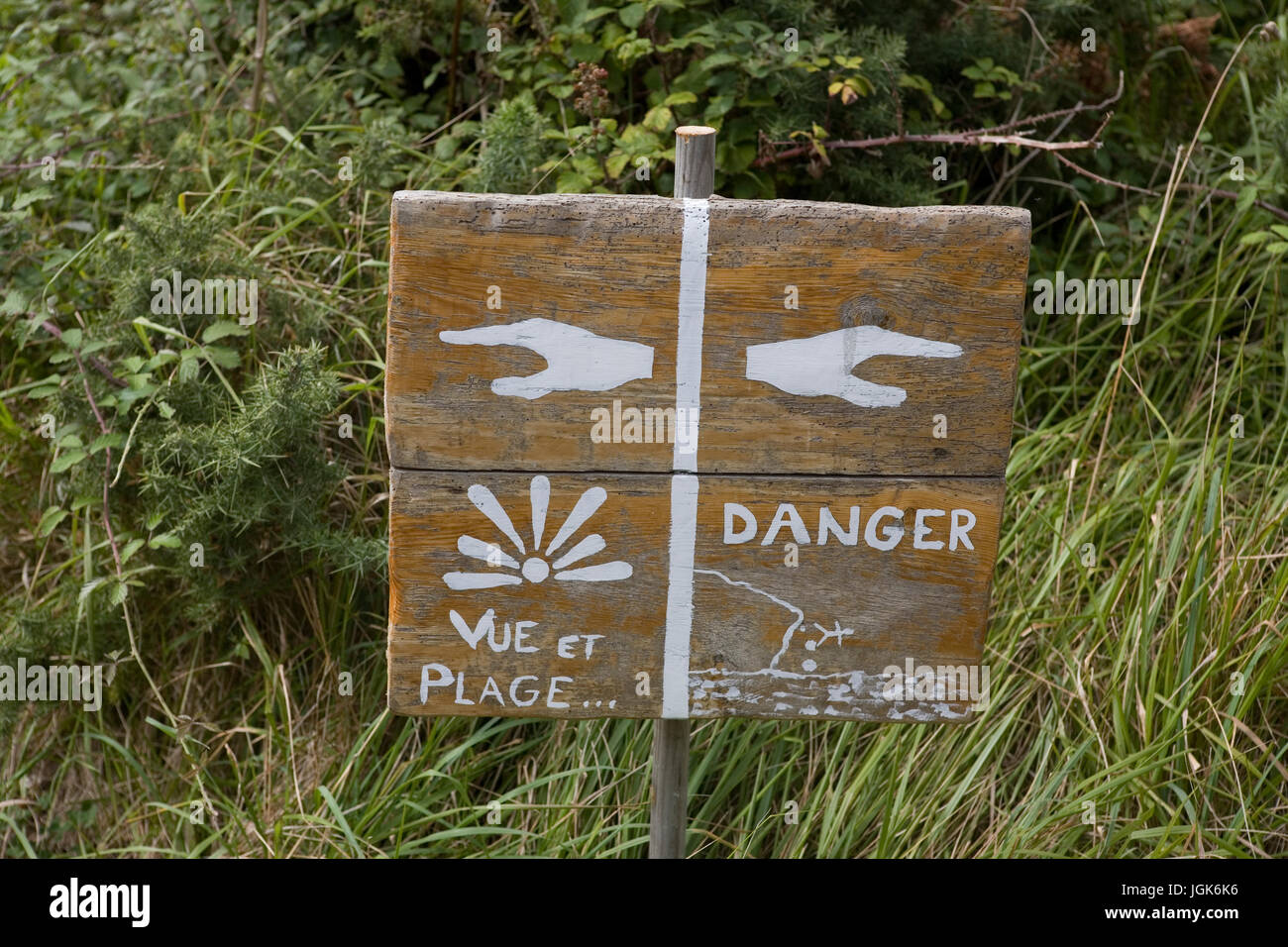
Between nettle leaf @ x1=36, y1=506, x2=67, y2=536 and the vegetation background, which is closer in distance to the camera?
the vegetation background

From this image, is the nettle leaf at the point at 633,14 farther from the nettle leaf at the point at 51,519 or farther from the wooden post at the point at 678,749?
the nettle leaf at the point at 51,519

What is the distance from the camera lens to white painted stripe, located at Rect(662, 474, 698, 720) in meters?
1.88

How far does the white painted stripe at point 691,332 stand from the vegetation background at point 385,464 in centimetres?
103

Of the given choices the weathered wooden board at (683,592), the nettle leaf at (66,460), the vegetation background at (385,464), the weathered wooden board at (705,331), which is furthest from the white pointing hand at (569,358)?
the nettle leaf at (66,460)

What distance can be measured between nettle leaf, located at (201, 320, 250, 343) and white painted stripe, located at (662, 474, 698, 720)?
138 cm

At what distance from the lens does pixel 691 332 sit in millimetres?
1830

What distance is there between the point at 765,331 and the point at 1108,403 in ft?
5.16

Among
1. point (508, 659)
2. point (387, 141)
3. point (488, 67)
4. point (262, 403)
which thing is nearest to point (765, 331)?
point (508, 659)

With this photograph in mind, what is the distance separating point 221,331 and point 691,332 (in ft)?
4.60

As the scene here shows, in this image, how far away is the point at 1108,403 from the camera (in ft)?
10.0

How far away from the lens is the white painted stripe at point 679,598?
6.16 feet

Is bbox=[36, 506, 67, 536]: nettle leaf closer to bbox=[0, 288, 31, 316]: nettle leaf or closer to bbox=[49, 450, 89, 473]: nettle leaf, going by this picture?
bbox=[49, 450, 89, 473]: nettle leaf

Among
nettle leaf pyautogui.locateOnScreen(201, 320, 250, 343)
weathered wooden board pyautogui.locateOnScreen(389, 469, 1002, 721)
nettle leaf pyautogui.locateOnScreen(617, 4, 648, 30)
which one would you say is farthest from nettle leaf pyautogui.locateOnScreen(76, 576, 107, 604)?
nettle leaf pyautogui.locateOnScreen(617, 4, 648, 30)

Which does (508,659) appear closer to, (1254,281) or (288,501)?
(288,501)
